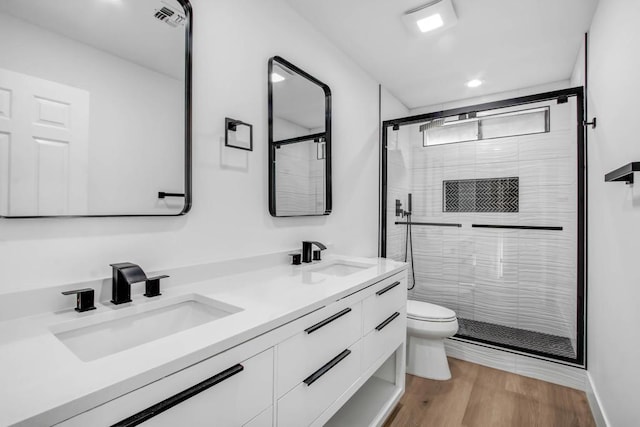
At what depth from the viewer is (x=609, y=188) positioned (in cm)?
156

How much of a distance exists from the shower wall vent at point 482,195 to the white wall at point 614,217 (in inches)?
21.3

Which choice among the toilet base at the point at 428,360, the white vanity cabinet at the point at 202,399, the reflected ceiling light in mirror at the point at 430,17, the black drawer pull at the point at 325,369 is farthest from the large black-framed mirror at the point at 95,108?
the toilet base at the point at 428,360

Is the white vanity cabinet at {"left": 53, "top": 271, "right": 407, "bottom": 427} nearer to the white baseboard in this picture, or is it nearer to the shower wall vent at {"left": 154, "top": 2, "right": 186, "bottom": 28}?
the white baseboard

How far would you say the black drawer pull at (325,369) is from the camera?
41.6 inches

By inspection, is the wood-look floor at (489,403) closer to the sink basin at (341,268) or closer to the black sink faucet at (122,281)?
the sink basin at (341,268)

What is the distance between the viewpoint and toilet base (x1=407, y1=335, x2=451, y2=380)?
2.24m

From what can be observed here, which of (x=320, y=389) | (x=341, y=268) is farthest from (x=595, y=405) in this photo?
(x=320, y=389)

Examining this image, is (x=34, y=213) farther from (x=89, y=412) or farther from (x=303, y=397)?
(x=303, y=397)

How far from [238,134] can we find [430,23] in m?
1.47

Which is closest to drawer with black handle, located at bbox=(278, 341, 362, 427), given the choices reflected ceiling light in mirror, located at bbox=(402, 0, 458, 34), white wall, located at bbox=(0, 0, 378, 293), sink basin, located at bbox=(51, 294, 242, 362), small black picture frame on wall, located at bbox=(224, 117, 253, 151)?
sink basin, located at bbox=(51, 294, 242, 362)

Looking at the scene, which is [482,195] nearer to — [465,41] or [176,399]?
[465,41]

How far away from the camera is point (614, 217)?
4.86 ft

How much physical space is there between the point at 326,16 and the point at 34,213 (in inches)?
73.3

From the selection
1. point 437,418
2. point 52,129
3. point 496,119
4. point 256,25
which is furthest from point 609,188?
point 52,129
